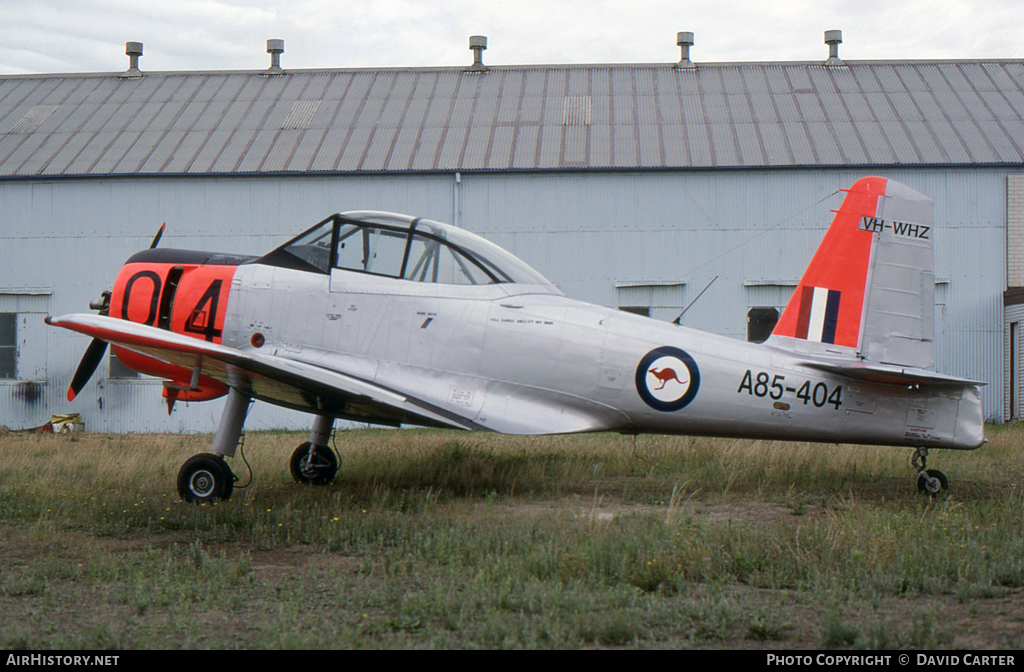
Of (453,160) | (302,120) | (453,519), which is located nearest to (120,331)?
(453,519)

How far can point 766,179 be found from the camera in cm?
1612

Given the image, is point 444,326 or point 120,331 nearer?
point 120,331

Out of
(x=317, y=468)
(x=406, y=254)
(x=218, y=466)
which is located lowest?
(x=317, y=468)

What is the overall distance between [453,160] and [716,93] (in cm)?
695

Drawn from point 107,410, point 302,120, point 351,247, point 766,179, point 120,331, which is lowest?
point 107,410

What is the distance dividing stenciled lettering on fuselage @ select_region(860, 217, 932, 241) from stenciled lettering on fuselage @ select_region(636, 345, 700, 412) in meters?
2.06

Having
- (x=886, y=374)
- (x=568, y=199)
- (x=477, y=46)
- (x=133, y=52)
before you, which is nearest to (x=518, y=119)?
(x=568, y=199)

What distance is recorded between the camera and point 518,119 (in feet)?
59.8

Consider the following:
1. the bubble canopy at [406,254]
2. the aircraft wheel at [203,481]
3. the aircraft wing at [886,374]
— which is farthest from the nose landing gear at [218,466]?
the aircraft wing at [886,374]

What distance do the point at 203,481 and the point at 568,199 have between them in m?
11.0

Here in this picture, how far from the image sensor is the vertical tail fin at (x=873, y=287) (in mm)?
Answer: 6910

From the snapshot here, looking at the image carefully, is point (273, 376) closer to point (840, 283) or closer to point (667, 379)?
point (667, 379)

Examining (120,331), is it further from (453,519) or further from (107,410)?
(107,410)

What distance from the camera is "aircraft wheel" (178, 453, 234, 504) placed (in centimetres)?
663
